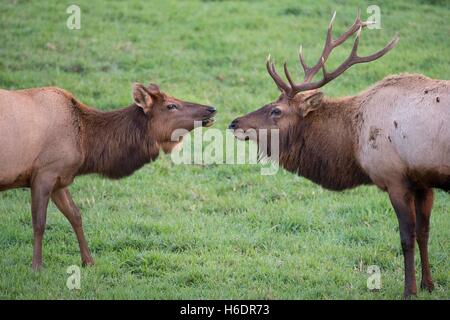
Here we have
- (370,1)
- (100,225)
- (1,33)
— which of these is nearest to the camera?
(100,225)

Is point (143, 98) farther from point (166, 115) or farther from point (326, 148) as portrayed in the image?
point (326, 148)

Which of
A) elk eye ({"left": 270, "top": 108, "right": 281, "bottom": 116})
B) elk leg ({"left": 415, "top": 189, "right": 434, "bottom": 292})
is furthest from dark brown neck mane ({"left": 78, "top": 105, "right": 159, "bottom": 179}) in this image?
elk leg ({"left": 415, "top": 189, "right": 434, "bottom": 292})

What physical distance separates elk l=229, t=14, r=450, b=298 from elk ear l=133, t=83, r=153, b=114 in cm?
98

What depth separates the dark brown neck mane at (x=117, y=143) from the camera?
8.69 metres

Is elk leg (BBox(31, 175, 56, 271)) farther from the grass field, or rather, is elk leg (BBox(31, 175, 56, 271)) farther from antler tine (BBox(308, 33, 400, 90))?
antler tine (BBox(308, 33, 400, 90))

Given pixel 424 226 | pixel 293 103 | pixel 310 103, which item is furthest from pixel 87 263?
pixel 424 226

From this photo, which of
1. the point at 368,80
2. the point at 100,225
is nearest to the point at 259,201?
the point at 100,225

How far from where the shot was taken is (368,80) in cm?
1363

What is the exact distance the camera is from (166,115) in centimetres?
877

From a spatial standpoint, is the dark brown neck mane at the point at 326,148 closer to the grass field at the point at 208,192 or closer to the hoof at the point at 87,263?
the grass field at the point at 208,192

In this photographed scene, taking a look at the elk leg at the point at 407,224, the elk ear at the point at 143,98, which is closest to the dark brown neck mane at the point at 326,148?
the elk leg at the point at 407,224

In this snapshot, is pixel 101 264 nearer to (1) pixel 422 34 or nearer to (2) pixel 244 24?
(2) pixel 244 24

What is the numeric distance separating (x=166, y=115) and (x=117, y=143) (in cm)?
63
